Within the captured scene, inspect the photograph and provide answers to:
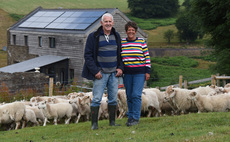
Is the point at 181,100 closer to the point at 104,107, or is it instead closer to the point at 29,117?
the point at 104,107

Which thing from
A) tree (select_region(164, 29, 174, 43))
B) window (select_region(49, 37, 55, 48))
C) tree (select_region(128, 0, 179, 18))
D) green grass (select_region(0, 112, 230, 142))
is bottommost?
green grass (select_region(0, 112, 230, 142))

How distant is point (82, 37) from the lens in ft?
109

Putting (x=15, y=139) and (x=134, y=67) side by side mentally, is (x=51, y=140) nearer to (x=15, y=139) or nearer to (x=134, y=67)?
(x=15, y=139)

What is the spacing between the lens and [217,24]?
27.3 metres

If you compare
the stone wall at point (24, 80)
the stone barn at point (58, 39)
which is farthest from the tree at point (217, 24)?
the stone wall at point (24, 80)

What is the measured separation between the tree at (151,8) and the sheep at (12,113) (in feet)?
312

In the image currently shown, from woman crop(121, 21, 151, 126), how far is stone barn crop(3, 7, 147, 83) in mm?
23745

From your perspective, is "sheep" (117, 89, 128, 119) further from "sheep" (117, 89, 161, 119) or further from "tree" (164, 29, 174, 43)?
"tree" (164, 29, 174, 43)

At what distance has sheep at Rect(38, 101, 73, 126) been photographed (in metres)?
13.5

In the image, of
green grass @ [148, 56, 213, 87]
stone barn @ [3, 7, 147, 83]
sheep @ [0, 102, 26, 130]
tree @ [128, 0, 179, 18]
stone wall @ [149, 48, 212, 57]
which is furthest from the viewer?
tree @ [128, 0, 179, 18]

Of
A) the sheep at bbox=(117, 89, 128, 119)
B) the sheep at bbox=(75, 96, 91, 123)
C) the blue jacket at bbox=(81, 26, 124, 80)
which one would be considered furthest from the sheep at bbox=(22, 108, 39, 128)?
the blue jacket at bbox=(81, 26, 124, 80)

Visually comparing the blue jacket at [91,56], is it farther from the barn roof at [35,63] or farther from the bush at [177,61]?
the bush at [177,61]

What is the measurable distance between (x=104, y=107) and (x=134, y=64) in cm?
520

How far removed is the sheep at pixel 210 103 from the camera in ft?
42.4
